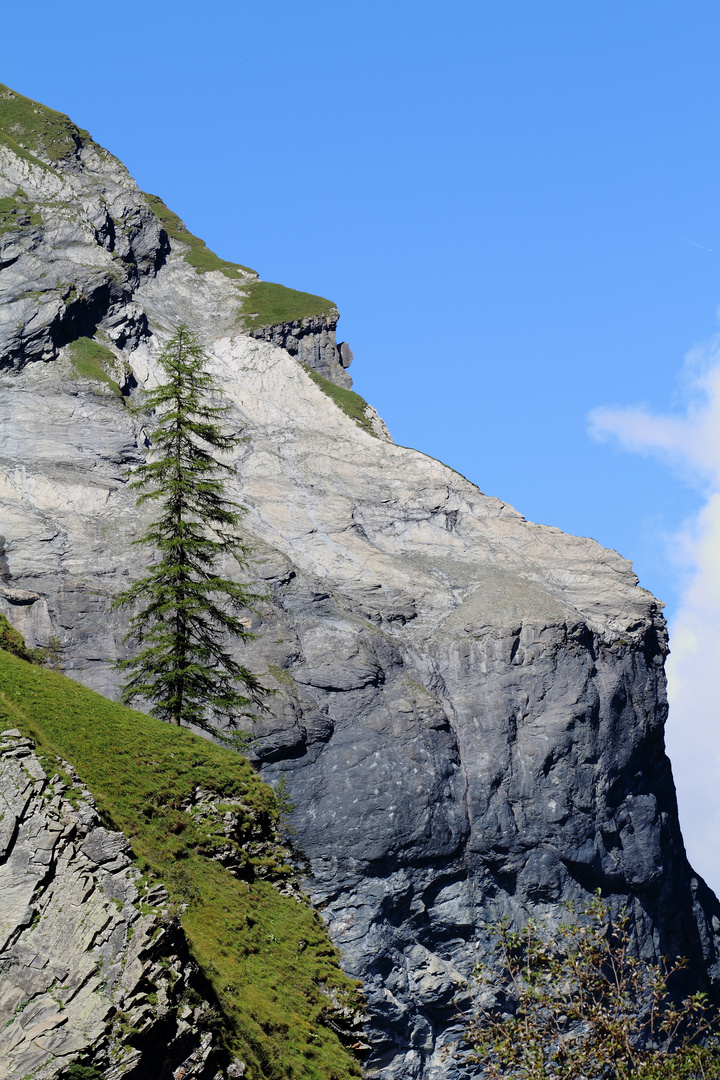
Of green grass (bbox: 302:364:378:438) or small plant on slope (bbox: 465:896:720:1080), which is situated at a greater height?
green grass (bbox: 302:364:378:438)

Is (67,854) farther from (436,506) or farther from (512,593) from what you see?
(436,506)

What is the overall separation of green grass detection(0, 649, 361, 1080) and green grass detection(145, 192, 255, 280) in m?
99.8

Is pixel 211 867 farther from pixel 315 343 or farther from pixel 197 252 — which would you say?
pixel 197 252

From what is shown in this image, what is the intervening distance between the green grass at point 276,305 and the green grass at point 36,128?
26.6 meters

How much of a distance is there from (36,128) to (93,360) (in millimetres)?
47270

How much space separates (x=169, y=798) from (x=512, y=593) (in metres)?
55.9

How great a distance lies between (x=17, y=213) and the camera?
9331 cm

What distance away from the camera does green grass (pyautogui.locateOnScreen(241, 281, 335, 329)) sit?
103 meters

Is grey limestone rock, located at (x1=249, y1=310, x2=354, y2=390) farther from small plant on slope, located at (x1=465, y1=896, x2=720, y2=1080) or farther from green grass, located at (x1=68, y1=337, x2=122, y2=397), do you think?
small plant on slope, located at (x1=465, y1=896, x2=720, y2=1080)

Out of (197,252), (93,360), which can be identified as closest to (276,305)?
(197,252)

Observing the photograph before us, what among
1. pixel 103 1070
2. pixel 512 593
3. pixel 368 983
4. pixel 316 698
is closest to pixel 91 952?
pixel 103 1070

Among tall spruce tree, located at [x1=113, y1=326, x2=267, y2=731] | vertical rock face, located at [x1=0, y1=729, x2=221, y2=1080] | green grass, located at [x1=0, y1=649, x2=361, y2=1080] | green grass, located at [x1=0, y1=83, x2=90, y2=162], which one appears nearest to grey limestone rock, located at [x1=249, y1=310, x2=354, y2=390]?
green grass, located at [x1=0, y1=83, x2=90, y2=162]

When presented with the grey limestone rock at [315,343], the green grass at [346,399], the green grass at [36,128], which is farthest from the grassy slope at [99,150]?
the green grass at [346,399]

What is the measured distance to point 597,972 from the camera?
17.9m
